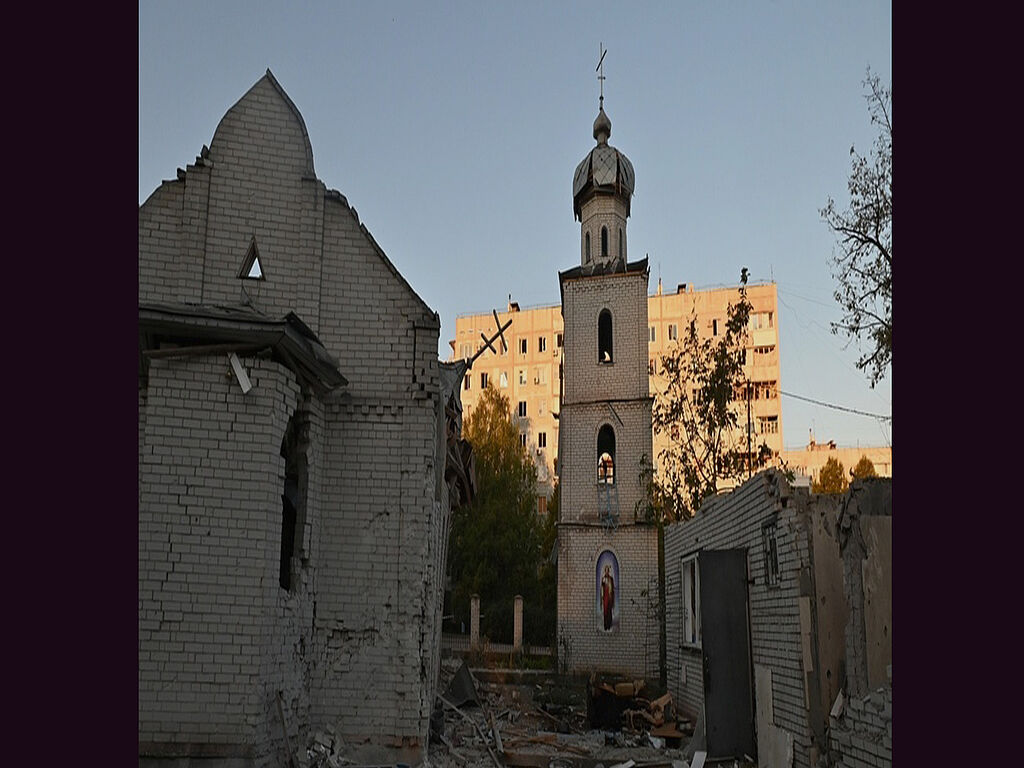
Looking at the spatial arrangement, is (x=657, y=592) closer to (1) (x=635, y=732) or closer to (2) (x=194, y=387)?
(1) (x=635, y=732)

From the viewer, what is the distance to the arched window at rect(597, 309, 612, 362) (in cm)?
2861

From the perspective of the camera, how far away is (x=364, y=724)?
11.1 meters

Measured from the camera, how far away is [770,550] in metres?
11.3

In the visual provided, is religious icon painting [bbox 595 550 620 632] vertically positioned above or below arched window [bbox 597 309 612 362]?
below

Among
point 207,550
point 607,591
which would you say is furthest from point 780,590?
point 607,591

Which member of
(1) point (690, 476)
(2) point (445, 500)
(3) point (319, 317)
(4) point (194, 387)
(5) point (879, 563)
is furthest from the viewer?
(1) point (690, 476)

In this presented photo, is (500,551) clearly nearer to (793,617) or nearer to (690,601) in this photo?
(690,601)

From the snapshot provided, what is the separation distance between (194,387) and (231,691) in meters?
3.16

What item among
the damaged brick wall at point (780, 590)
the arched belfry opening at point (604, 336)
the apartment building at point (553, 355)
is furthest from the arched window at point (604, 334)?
the apartment building at point (553, 355)

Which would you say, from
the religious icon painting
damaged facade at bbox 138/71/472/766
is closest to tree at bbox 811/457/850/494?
the religious icon painting

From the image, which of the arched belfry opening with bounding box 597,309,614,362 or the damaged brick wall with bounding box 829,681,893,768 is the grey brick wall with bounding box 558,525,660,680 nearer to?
the arched belfry opening with bounding box 597,309,614,362

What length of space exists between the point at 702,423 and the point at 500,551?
A: 13.4 metres

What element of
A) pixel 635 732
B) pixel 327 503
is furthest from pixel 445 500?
pixel 635 732

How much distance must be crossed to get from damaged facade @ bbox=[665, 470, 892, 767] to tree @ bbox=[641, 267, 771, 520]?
12.4 m
